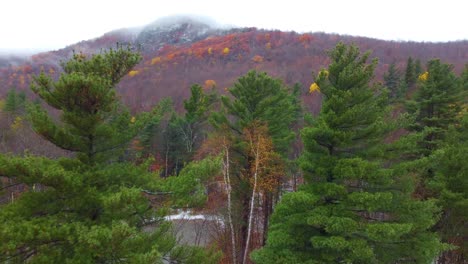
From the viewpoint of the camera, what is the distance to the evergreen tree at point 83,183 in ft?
20.5

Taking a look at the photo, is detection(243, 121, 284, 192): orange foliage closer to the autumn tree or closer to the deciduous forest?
the deciduous forest

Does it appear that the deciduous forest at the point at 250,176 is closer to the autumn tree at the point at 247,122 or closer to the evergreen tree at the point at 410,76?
the autumn tree at the point at 247,122

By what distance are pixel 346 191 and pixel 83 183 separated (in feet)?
24.4

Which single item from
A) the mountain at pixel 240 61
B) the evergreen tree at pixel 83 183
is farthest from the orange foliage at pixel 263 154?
the mountain at pixel 240 61

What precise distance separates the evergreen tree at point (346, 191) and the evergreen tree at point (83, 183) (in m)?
4.59

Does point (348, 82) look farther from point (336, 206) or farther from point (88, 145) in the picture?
point (88, 145)

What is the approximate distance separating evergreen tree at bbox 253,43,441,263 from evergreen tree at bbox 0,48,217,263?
4587mm

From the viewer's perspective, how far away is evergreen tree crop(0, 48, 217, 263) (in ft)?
20.5

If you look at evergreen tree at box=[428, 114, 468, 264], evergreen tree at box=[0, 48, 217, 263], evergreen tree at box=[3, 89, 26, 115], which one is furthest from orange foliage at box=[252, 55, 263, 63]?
evergreen tree at box=[0, 48, 217, 263]

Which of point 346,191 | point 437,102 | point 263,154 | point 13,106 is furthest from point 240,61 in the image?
point 346,191

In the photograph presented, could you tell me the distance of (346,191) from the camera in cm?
1045

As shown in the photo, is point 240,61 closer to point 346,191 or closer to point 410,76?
point 410,76

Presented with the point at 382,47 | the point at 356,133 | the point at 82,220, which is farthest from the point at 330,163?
the point at 382,47

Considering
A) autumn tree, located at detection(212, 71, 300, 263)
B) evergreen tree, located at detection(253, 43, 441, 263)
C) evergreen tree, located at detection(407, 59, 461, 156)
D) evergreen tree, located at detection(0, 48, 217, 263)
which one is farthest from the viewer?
evergreen tree, located at detection(407, 59, 461, 156)
